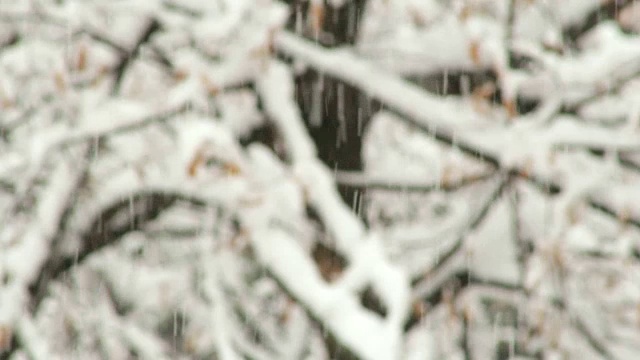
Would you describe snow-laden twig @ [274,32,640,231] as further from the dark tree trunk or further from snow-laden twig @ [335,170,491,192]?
the dark tree trunk

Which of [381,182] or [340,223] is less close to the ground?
[340,223]

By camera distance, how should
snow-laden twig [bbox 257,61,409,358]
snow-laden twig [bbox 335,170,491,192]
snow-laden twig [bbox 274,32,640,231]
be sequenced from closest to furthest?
snow-laden twig [bbox 257,61,409,358] → snow-laden twig [bbox 274,32,640,231] → snow-laden twig [bbox 335,170,491,192]

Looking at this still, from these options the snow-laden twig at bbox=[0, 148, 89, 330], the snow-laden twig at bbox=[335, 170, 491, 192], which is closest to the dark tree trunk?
the snow-laden twig at bbox=[335, 170, 491, 192]

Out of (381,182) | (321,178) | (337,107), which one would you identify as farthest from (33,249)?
(337,107)

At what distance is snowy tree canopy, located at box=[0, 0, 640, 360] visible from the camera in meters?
2.92

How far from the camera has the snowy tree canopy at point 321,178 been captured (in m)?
2.92

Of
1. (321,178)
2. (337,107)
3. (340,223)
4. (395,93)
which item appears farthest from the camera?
(337,107)

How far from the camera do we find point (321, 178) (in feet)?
9.19

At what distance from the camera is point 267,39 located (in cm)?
296

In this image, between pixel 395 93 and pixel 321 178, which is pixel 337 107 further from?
pixel 321 178

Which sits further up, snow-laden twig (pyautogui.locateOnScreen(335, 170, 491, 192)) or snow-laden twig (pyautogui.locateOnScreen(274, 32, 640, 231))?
snow-laden twig (pyautogui.locateOnScreen(274, 32, 640, 231))

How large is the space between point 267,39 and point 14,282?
1.28 metres

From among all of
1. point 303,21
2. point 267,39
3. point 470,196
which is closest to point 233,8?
point 267,39

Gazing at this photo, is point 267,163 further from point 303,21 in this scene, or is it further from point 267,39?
point 303,21
